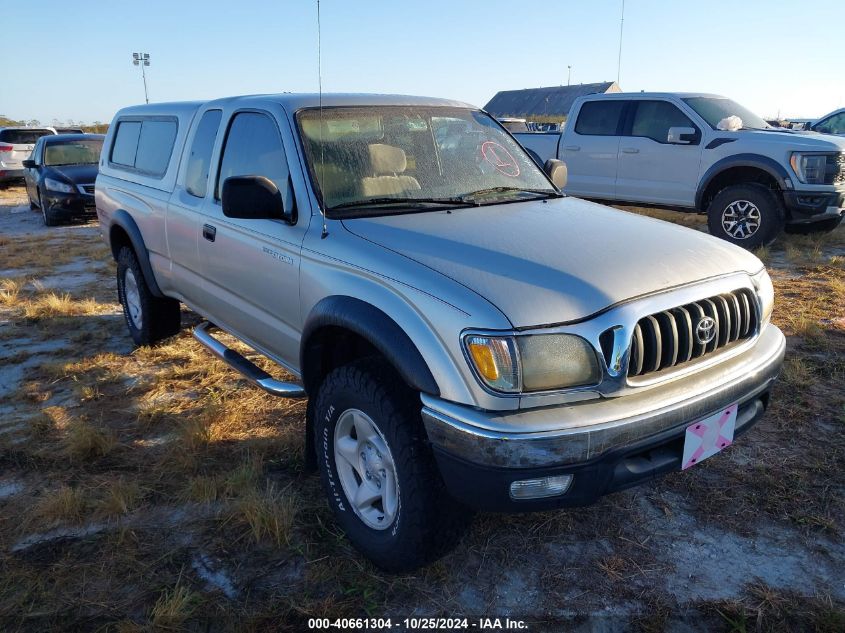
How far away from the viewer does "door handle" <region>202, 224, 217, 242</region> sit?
3.62 metres

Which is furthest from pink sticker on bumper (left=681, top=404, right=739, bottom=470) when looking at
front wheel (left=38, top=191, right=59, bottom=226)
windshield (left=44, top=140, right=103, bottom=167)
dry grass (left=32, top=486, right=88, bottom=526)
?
windshield (left=44, top=140, right=103, bottom=167)

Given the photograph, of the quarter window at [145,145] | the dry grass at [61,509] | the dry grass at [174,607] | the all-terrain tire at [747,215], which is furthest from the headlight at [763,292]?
the all-terrain tire at [747,215]

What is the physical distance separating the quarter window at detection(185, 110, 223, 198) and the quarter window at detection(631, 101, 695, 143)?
6.57 m

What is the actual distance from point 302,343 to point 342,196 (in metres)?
0.70

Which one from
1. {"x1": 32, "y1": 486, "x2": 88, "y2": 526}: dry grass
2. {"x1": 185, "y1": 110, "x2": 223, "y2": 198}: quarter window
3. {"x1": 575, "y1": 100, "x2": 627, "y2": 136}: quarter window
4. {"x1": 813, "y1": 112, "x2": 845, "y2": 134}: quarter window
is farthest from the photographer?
{"x1": 813, "y1": 112, "x2": 845, "y2": 134}: quarter window

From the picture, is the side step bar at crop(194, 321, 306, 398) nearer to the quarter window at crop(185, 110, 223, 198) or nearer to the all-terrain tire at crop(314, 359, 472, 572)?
the all-terrain tire at crop(314, 359, 472, 572)

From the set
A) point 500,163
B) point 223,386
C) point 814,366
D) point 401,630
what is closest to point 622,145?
point 814,366

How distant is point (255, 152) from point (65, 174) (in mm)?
9963

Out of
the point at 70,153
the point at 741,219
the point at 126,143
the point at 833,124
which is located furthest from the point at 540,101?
the point at 126,143

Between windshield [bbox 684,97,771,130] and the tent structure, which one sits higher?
the tent structure

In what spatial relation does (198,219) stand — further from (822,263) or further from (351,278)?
(822,263)

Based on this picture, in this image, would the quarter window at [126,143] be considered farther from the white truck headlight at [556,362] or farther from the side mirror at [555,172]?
the white truck headlight at [556,362]

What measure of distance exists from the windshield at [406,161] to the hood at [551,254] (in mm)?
201

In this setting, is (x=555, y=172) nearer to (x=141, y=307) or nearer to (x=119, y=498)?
(x=119, y=498)
